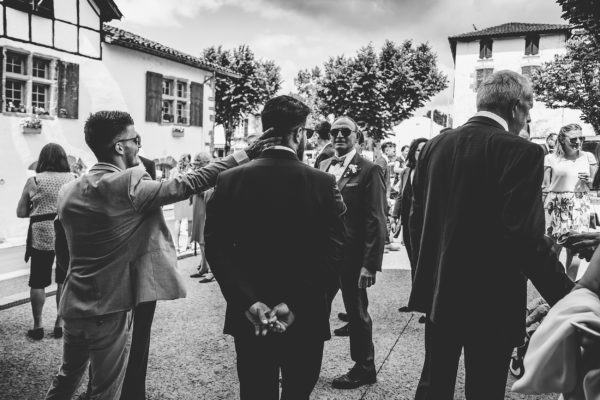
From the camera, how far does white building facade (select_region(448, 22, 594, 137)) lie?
45.0 m

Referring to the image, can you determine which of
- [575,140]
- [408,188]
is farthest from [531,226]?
[575,140]

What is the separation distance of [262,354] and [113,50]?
1664 cm

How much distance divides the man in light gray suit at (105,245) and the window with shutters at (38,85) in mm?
12578

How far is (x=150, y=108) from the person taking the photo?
18141mm

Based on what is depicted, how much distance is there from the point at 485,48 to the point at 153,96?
130ft

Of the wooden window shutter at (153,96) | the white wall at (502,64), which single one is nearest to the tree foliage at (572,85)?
the white wall at (502,64)

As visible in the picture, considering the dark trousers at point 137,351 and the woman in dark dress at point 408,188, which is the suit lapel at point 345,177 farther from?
the dark trousers at point 137,351

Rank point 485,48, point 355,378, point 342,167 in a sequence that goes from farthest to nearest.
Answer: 1. point 485,48
2. point 342,167
3. point 355,378

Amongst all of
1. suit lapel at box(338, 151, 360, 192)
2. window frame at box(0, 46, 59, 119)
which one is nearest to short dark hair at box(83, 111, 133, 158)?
suit lapel at box(338, 151, 360, 192)

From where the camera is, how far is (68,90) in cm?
1502

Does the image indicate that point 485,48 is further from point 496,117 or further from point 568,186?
point 496,117

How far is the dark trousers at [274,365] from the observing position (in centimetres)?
225

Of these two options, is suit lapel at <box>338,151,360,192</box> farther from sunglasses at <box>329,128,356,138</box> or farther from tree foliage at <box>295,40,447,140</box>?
tree foliage at <box>295,40,447,140</box>

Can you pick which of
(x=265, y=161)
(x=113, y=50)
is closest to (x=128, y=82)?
(x=113, y=50)
